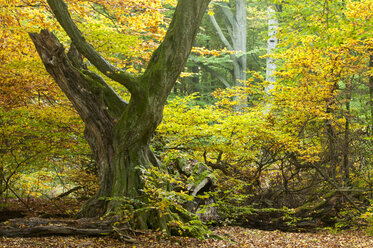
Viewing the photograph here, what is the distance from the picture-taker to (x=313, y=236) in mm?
7234

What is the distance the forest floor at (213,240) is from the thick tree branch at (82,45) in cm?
225

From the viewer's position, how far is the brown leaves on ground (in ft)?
14.1

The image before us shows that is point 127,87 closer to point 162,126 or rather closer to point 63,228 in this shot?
point 162,126

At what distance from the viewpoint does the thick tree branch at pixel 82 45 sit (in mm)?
5086

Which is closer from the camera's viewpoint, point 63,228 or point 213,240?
point 63,228

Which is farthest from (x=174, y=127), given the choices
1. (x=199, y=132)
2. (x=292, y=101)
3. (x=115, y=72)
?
(x=292, y=101)

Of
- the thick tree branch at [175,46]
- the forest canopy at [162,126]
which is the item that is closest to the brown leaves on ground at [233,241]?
the forest canopy at [162,126]

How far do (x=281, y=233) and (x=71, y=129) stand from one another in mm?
5119

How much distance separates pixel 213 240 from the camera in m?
5.74

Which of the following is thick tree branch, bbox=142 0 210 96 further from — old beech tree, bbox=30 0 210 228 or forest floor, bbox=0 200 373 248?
forest floor, bbox=0 200 373 248

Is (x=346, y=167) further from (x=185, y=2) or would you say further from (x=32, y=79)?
(x=32, y=79)

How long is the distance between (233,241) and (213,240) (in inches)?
13.7

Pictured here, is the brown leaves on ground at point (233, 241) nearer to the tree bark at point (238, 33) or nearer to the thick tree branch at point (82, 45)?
the thick tree branch at point (82, 45)

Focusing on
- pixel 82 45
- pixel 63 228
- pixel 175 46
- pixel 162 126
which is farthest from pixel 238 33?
pixel 63 228
